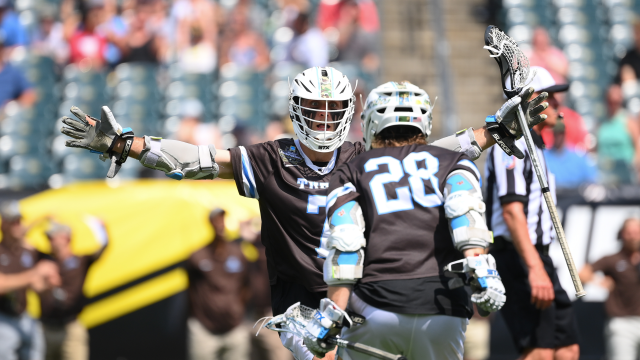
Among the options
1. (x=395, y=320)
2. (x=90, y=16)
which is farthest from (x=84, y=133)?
(x=90, y=16)

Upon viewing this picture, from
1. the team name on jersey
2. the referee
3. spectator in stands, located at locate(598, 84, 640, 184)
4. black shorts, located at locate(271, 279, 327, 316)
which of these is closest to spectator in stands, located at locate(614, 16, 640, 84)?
spectator in stands, located at locate(598, 84, 640, 184)

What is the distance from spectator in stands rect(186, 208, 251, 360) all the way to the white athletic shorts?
5.53 metres

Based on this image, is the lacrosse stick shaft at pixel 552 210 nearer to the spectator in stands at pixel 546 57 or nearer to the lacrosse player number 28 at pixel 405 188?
the lacrosse player number 28 at pixel 405 188

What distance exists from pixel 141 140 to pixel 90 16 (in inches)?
330

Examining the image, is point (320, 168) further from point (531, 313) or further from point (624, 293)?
point (624, 293)

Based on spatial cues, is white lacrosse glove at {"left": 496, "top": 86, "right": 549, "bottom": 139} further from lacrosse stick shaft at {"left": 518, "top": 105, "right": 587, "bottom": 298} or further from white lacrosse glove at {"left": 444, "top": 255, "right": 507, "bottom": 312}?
white lacrosse glove at {"left": 444, "top": 255, "right": 507, "bottom": 312}

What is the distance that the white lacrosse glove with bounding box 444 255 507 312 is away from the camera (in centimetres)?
354

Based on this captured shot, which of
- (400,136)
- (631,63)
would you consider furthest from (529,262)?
(631,63)

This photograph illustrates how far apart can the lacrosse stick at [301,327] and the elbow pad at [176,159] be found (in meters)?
0.95

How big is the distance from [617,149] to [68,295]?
6.95 metres

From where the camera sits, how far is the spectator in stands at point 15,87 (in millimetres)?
11531

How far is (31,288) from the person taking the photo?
9094 millimetres

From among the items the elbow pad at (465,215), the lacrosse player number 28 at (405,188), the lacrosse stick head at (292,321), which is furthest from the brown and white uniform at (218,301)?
the elbow pad at (465,215)

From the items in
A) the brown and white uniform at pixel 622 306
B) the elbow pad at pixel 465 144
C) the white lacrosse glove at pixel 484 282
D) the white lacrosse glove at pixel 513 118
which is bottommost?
the brown and white uniform at pixel 622 306
